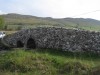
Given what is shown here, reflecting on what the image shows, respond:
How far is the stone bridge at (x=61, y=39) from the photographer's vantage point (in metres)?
29.9

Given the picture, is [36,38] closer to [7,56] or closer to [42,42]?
[42,42]

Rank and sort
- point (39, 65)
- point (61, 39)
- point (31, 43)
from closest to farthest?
point (39, 65) → point (61, 39) → point (31, 43)

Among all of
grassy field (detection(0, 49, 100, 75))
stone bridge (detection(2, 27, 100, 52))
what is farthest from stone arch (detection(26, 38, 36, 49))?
grassy field (detection(0, 49, 100, 75))

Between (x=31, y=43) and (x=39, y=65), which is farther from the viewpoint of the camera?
(x=31, y=43)

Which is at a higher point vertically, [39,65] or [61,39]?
[61,39]

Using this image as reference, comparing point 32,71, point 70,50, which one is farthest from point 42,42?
point 32,71

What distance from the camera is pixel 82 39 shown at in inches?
1198

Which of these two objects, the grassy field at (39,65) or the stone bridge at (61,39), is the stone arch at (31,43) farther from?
the grassy field at (39,65)

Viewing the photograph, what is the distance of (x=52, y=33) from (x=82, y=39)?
3.44m

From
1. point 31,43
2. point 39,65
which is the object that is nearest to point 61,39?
point 31,43

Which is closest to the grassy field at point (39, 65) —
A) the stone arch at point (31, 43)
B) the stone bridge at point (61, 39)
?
the stone bridge at point (61, 39)

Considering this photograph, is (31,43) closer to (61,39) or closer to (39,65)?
(61,39)

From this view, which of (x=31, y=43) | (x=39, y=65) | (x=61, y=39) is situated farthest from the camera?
(x=31, y=43)

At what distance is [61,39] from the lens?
31.7 metres
